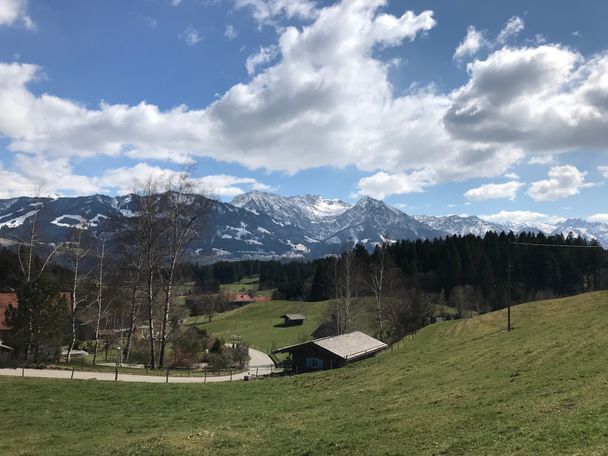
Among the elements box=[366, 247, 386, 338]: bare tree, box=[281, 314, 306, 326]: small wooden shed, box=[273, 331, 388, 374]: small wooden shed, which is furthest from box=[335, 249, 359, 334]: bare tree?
box=[281, 314, 306, 326]: small wooden shed

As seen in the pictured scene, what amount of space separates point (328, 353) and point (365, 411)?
1183 inches

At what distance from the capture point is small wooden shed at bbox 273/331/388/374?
4981 cm

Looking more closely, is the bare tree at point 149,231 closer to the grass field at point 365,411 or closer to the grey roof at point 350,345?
the grass field at point 365,411

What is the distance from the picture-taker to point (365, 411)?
20.6 metres

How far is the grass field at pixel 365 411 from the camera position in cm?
1367

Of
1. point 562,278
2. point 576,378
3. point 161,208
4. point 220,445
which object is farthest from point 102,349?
point 562,278

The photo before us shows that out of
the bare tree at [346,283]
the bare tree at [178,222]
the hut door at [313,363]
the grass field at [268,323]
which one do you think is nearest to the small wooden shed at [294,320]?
the grass field at [268,323]

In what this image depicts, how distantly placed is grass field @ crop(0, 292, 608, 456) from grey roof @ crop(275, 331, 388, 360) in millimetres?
13506

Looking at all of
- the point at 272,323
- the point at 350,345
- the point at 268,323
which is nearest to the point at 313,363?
the point at 350,345

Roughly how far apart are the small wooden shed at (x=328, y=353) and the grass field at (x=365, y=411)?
1313cm

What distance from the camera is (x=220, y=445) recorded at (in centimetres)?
1633

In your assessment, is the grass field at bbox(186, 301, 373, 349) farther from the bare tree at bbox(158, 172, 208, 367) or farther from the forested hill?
the bare tree at bbox(158, 172, 208, 367)

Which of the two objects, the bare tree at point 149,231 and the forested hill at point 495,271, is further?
the forested hill at point 495,271

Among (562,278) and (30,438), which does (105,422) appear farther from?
(562,278)
